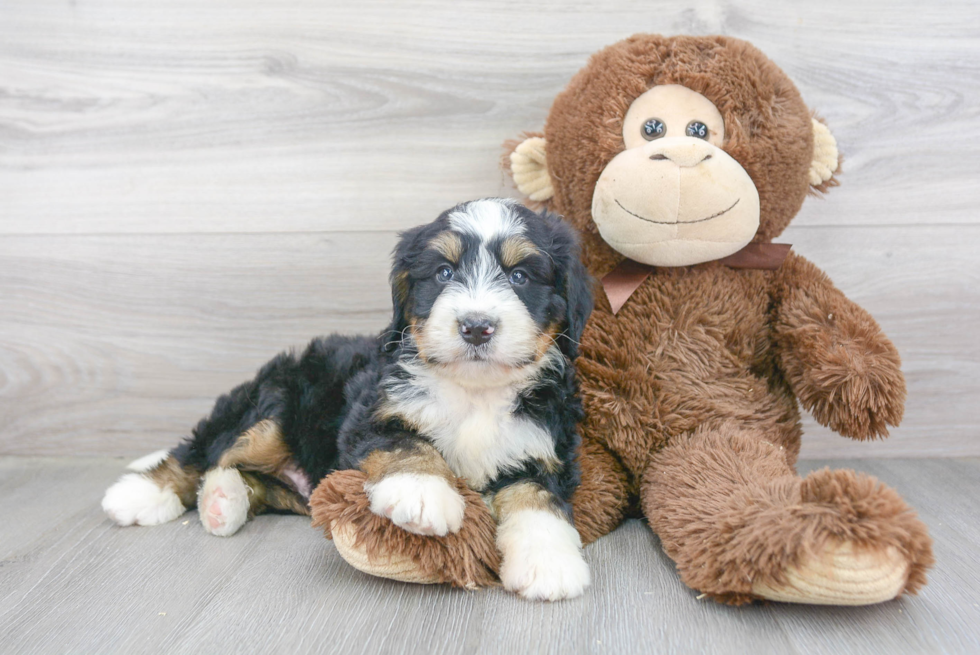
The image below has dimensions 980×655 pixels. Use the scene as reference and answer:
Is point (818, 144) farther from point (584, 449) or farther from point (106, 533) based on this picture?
point (106, 533)

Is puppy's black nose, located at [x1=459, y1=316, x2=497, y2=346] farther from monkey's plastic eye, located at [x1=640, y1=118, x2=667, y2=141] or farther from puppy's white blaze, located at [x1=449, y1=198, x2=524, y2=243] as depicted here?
monkey's plastic eye, located at [x1=640, y1=118, x2=667, y2=141]

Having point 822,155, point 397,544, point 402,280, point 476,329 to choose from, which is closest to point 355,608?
point 397,544

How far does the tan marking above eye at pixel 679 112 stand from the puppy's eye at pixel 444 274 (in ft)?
2.12

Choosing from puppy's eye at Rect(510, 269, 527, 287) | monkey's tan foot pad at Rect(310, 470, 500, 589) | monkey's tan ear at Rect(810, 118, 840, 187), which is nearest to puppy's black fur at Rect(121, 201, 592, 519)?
puppy's eye at Rect(510, 269, 527, 287)

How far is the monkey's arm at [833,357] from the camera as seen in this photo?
72.9 inches

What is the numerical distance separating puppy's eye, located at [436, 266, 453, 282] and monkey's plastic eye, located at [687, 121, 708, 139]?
757 millimetres

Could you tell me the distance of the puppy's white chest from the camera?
5.87 feet

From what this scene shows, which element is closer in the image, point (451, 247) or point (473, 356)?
point (473, 356)

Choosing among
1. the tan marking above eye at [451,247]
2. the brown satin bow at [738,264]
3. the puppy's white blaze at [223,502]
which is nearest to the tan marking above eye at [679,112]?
the brown satin bow at [738,264]

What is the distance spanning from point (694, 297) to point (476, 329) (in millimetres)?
745

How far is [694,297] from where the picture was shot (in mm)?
2025

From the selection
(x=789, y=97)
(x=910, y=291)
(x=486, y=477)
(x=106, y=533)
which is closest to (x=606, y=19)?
(x=789, y=97)

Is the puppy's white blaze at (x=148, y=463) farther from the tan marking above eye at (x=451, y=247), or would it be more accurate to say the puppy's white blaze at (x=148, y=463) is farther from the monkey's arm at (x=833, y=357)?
the monkey's arm at (x=833, y=357)

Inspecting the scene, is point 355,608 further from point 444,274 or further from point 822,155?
point 822,155
